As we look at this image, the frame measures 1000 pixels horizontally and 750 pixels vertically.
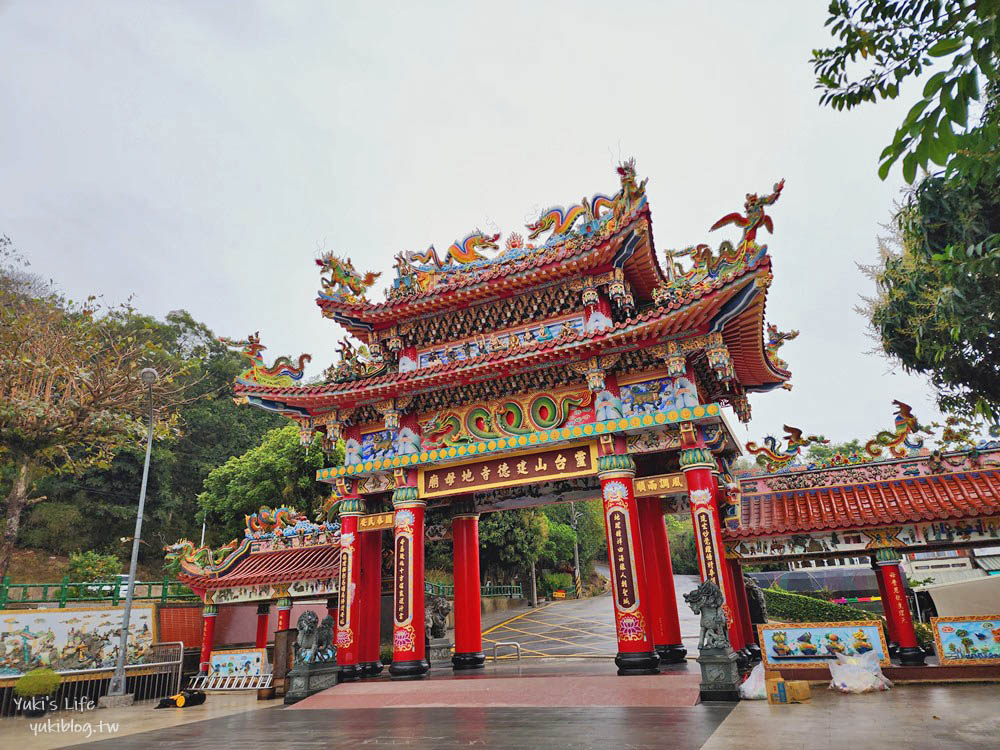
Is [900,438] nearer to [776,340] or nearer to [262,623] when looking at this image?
[776,340]

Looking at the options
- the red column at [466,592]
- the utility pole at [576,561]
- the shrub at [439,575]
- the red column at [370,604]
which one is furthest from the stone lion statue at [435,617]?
the utility pole at [576,561]

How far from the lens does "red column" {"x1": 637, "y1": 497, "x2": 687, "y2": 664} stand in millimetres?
12409

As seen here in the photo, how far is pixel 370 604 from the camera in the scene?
14281mm

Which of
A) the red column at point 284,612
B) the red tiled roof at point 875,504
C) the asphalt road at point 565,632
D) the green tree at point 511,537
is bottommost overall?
the asphalt road at point 565,632

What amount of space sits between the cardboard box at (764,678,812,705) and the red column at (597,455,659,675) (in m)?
2.22

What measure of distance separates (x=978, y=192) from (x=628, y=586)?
41.3 ft

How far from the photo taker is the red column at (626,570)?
10.7 metres

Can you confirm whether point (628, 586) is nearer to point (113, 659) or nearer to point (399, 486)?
point (399, 486)

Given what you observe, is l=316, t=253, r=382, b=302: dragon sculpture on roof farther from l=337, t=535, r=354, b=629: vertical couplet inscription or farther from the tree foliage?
the tree foliage

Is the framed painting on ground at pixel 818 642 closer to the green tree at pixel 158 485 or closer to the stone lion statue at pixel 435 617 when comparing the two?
the stone lion statue at pixel 435 617

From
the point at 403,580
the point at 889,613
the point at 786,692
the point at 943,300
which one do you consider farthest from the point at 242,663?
the point at 943,300

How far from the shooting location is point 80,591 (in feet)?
54.9

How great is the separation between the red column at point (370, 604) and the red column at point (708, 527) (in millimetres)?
7715

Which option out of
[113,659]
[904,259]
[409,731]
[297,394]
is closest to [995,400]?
[904,259]
